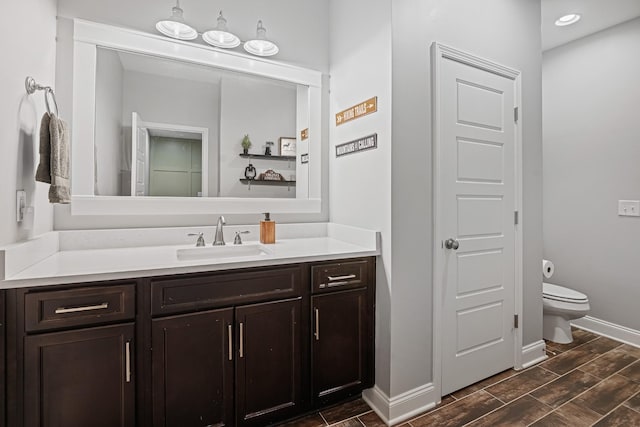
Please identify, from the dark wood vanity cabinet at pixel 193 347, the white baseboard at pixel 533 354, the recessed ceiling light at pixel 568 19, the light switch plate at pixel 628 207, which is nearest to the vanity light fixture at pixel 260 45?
the dark wood vanity cabinet at pixel 193 347

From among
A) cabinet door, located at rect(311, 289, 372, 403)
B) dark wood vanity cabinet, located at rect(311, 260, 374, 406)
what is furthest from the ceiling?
cabinet door, located at rect(311, 289, 372, 403)

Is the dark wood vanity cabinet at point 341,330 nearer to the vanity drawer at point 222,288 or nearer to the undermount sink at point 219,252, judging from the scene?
the vanity drawer at point 222,288

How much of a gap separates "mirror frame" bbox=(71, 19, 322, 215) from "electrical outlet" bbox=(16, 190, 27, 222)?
1.27 feet

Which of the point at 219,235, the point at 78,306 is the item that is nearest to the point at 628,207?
the point at 219,235

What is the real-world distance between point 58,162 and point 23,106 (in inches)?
10.8

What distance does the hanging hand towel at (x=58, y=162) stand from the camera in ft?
4.33

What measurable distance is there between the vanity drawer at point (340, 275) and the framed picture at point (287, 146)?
3.24 ft

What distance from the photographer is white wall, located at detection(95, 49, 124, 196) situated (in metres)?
1.77

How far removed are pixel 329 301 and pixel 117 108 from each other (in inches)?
65.6

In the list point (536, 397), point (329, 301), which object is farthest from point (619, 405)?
point (329, 301)

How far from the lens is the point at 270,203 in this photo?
223 centimetres

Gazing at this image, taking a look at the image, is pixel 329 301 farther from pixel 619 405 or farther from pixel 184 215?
pixel 619 405

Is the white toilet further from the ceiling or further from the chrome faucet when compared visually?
the chrome faucet

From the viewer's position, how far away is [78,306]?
1.20 m
